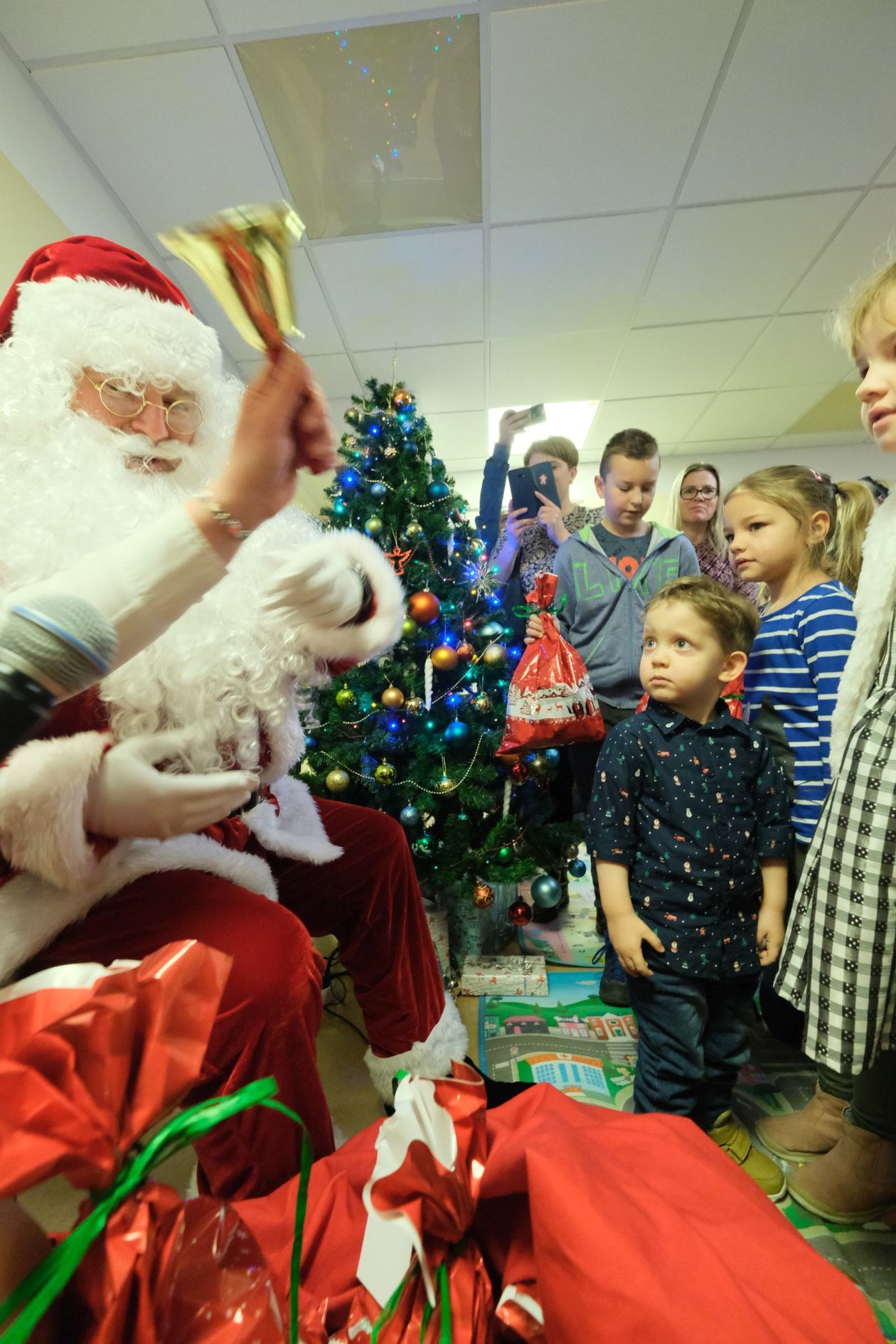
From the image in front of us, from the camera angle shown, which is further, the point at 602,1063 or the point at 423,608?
the point at 423,608

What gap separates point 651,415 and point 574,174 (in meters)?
2.12

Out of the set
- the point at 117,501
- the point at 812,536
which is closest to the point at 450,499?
the point at 812,536

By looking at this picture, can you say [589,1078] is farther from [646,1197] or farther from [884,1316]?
[646,1197]

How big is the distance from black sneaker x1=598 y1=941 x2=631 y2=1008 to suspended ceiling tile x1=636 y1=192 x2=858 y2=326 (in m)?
2.64

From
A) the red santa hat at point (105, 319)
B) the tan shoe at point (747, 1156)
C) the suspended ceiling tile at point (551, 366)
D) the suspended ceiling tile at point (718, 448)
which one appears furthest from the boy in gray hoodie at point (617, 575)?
the suspended ceiling tile at point (718, 448)

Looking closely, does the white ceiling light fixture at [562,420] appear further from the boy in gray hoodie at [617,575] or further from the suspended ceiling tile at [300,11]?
the suspended ceiling tile at [300,11]

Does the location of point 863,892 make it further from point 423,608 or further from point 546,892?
point 423,608

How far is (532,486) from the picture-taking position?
2072mm

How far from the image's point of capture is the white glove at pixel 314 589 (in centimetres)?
67

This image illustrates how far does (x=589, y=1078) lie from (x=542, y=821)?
0.71 metres

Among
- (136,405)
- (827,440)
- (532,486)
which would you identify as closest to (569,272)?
(532,486)

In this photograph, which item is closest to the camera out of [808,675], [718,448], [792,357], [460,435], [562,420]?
[808,675]

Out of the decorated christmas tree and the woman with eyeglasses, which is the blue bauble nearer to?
the decorated christmas tree

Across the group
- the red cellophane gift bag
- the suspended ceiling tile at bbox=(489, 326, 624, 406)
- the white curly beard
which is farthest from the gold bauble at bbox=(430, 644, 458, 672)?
the suspended ceiling tile at bbox=(489, 326, 624, 406)
